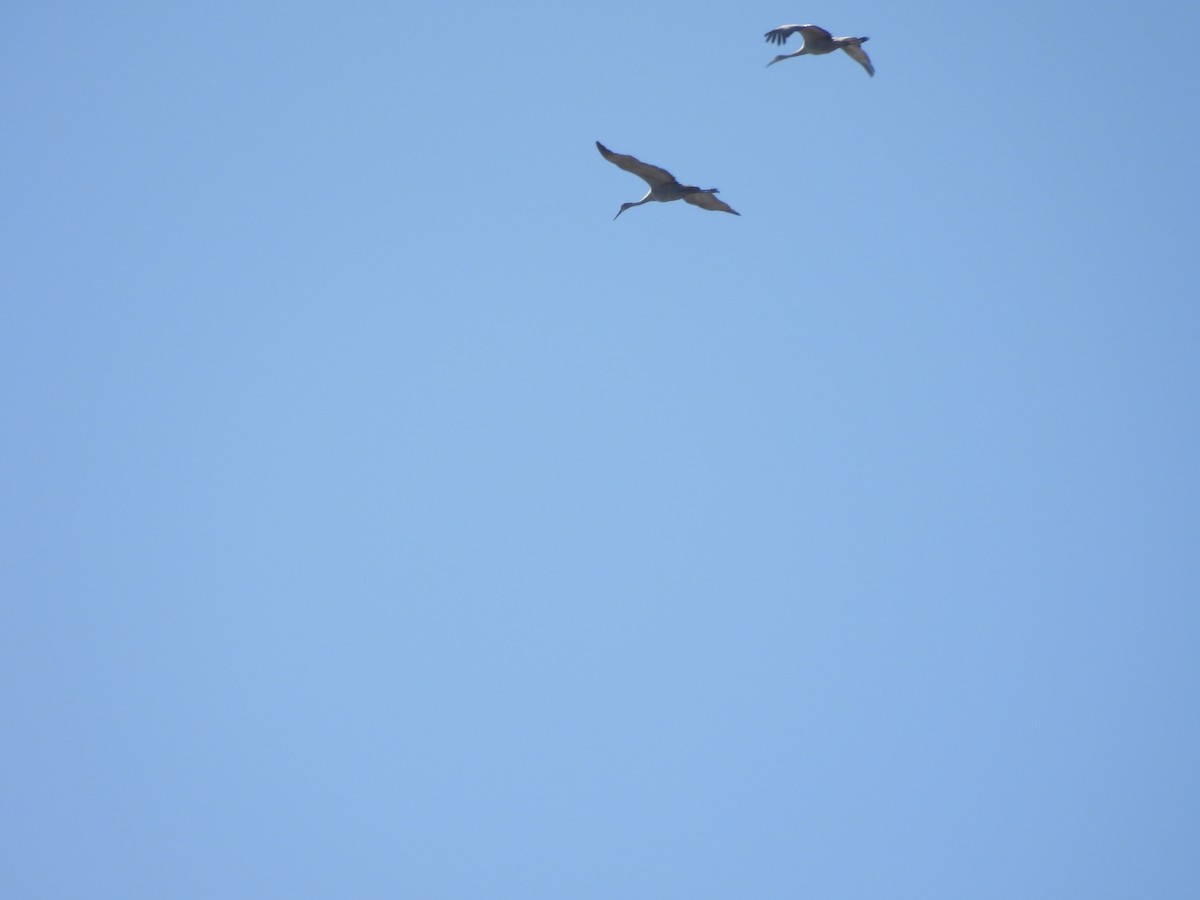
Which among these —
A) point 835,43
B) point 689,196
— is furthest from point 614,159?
point 835,43

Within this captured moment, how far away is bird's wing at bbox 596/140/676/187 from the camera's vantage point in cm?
2245

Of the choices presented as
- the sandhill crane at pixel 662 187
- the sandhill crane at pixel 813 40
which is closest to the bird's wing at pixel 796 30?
the sandhill crane at pixel 813 40

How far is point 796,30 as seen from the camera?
2231 centimetres

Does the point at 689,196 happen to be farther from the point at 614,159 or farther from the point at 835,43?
the point at 835,43

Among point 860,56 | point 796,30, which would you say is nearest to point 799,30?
point 796,30

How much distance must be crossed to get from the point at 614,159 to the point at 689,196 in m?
1.37

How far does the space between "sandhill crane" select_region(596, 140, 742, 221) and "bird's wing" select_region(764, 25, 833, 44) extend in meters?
2.50

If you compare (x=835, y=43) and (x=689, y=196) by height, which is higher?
(x=835, y=43)

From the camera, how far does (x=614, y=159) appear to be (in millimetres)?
22641

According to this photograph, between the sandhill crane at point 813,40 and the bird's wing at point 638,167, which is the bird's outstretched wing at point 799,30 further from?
the bird's wing at point 638,167

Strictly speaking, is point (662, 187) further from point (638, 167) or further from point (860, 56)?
point (860, 56)

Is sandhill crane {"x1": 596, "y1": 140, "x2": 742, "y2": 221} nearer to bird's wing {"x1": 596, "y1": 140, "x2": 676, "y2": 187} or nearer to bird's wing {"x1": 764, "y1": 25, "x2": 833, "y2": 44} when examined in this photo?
bird's wing {"x1": 596, "y1": 140, "x2": 676, "y2": 187}

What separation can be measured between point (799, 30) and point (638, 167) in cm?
304

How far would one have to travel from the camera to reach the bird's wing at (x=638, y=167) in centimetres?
2245
